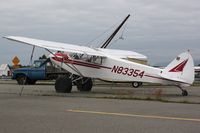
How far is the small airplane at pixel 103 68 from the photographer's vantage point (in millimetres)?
21141

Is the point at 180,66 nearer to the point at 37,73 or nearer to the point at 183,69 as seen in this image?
the point at 183,69

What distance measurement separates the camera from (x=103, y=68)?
2350 centimetres

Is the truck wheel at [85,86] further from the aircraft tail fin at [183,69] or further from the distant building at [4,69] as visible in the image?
the distant building at [4,69]

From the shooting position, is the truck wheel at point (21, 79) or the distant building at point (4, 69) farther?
the distant building at point (4, 69)

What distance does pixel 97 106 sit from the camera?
1488cm

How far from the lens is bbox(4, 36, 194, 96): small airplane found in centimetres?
2114

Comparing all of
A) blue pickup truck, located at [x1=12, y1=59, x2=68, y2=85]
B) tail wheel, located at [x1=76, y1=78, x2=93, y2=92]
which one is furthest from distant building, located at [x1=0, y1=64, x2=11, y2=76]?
tail wheel, located at [x1=76, y1=78, x2=93, y2=92]

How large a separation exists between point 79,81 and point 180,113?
12.5 metres

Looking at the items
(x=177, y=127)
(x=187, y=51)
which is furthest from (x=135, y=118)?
(x=187, y=51)

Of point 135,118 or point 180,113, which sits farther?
point 180,113

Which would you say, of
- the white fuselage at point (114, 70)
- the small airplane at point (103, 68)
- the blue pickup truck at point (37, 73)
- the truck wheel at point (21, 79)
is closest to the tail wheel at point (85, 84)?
the small airplane at point (103, 68)

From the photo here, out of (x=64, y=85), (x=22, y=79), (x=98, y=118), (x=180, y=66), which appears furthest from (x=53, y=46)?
(x=22, y=79)

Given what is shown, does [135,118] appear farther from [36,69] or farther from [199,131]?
[36,69]

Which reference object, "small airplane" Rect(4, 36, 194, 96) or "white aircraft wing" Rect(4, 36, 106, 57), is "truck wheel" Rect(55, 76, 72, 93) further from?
"white aircraft wing" Rect(4, 36, 106, 57)
